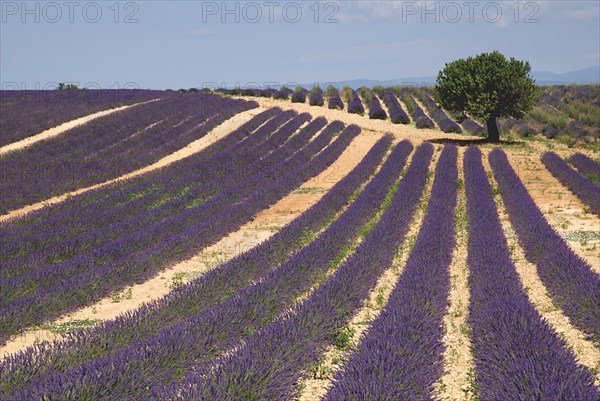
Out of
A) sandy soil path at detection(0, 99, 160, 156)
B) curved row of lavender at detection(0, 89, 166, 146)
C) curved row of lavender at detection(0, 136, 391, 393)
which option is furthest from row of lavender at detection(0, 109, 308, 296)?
curved row of lavender at detection(0, 89, 166, 146)

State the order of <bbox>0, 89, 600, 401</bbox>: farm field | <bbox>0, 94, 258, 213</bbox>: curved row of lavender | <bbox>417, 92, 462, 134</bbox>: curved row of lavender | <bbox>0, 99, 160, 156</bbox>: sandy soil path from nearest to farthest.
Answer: <bbox>0, 89, 600, 401</bbox>: farm field < <bbox>0, 94, 258, 213</bbox>: curved row of lavender < <bbox>0, 99, 160, 156</bbox>: sandy soil path < <bbox>417, 92, 462, 134</bbox>: curved row of lavender

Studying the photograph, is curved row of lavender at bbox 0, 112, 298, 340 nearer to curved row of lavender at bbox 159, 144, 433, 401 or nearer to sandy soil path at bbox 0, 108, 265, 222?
sandy soil path at bbox 0, 108, 265, 222

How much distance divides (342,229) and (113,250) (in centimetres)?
423

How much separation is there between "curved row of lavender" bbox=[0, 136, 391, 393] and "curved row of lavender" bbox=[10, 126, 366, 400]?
0.90 ft

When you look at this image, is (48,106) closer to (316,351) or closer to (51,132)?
(51,132)

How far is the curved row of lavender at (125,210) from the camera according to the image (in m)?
10.2

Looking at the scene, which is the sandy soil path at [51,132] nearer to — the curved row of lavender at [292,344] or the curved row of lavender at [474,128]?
the curved row of lavender at [292,344]

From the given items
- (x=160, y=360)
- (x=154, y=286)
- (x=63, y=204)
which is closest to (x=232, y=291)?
(x=154, y=286)

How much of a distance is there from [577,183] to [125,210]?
12.1 metres

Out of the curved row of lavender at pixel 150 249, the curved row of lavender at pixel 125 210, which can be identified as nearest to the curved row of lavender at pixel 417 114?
the curved row of lavender at pixel 125 210

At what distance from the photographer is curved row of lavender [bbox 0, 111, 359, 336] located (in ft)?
24.7

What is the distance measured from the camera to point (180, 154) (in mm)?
24031

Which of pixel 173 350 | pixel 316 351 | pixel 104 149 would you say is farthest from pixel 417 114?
pixel 173 350

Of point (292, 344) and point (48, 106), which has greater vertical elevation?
point (48, 106)
